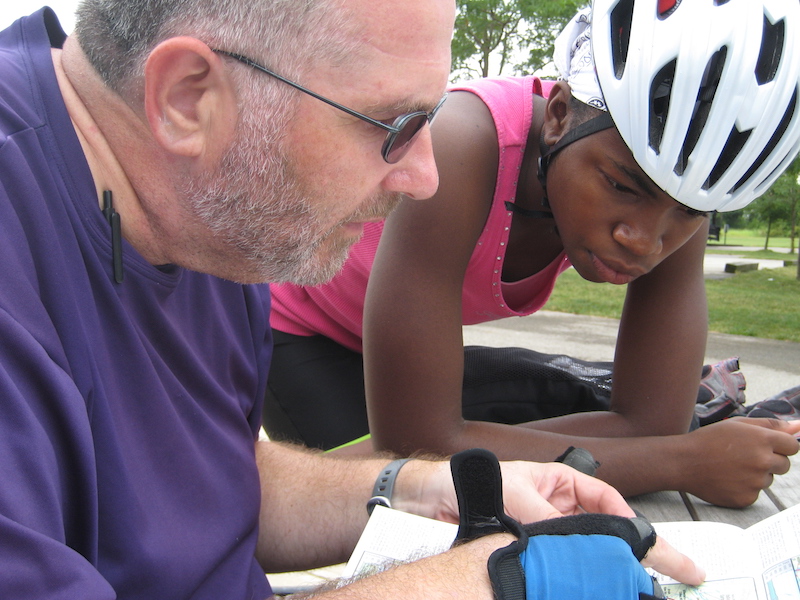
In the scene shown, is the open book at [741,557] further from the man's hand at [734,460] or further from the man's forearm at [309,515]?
the man's forearm at [309,515]

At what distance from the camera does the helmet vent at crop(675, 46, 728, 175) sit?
5.81 feet

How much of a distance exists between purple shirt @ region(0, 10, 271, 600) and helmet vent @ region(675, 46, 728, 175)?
126cm

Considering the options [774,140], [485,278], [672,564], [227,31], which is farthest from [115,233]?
[774,140]

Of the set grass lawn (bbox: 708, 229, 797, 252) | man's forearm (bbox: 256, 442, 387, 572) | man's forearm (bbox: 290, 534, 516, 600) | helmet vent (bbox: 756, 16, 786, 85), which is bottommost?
grass lawn (bbox: 708, 229, 797, 252)

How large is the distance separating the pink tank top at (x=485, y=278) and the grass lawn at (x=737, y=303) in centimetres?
618

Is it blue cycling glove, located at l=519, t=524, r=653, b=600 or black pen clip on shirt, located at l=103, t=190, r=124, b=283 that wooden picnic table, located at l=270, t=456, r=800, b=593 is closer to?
blue cycling glove, located at l=519, t=524, r=653, b=600

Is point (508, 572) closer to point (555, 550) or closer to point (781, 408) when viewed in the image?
point (555, 550)

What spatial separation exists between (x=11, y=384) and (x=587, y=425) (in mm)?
1671

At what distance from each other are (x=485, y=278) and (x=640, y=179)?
1.80 ft

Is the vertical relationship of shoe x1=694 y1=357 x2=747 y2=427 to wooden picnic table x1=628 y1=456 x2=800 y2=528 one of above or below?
above

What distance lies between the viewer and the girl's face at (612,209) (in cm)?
193

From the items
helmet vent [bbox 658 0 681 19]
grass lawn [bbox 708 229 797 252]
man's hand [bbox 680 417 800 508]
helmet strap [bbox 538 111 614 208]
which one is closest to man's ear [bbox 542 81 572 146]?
helmet strap [bbox 538 111 614 208]

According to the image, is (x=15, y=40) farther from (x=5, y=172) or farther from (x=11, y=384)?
(x=11, y=384)

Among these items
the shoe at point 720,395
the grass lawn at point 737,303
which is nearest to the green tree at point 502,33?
the grass lawn at point 737,303
